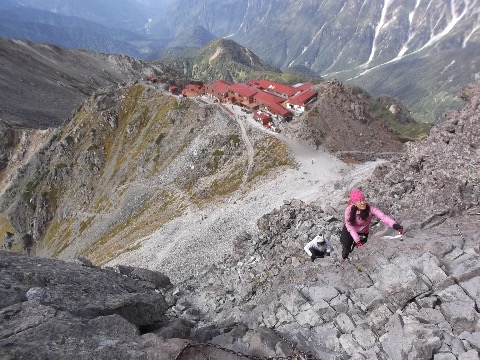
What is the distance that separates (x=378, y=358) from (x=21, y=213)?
13352cm

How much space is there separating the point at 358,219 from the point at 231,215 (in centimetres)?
4462

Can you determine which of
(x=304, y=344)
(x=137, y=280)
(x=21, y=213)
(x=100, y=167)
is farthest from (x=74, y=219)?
(x=304, y=344)

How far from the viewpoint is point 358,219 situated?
20391mm

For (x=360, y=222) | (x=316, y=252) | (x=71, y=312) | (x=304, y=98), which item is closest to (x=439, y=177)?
(x=360, y=222)

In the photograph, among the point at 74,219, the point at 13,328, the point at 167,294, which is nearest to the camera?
the point at 13,328

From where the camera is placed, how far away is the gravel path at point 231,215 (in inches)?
2151

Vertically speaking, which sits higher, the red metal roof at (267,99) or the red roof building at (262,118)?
the red metal roof at (267,99)

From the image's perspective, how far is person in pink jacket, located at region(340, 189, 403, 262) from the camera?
19.5 m

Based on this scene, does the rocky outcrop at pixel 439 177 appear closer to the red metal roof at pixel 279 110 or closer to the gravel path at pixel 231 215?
the gravel path at pixel 231 215

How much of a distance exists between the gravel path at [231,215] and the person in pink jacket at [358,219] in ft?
98.1

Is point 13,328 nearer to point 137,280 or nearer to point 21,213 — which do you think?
point 137,280

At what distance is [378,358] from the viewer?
15812mm

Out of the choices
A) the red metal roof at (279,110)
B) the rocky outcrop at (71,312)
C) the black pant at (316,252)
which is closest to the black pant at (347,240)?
the black pant at (316,252)

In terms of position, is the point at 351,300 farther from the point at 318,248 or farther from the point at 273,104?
the point at 273,104
